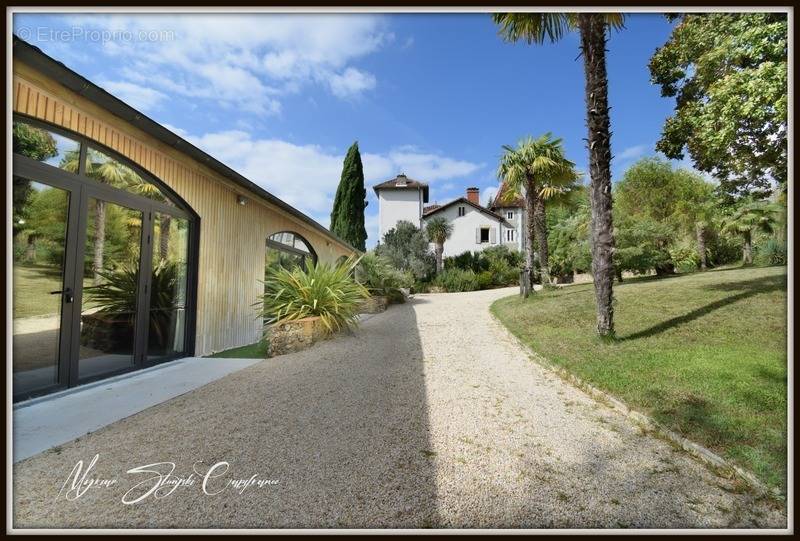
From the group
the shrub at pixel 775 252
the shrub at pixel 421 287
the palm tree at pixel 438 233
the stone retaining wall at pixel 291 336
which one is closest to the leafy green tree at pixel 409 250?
the palm tree at pixel 438 233

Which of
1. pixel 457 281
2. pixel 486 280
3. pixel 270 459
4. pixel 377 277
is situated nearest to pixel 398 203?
pixel 457 281

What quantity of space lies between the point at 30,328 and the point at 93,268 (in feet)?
2.82

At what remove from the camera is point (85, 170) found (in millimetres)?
3703

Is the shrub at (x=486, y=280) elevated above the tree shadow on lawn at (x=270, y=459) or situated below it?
above

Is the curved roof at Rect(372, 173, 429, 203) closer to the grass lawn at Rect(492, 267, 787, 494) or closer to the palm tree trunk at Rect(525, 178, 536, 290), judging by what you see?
the palm tree trunk at Rect(525, 178, 536, 290)

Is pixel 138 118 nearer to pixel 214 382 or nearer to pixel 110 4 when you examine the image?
pixel 110 4

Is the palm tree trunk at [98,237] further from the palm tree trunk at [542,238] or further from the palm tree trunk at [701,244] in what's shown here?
the palm tree trunk at [701,244]

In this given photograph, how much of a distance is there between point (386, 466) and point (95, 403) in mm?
3006

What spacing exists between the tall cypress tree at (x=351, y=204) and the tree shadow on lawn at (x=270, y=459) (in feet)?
65.7

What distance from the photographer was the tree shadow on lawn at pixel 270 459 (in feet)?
5.97

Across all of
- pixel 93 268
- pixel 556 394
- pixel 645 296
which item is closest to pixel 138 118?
pixel 93 268

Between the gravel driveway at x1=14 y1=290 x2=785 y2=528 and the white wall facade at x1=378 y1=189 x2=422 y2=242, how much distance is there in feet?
78.6

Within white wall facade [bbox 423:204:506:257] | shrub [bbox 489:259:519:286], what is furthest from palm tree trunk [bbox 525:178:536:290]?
white wall facade [bbox 423:204:506:257]

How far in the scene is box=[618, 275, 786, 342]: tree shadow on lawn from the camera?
5641 mm
